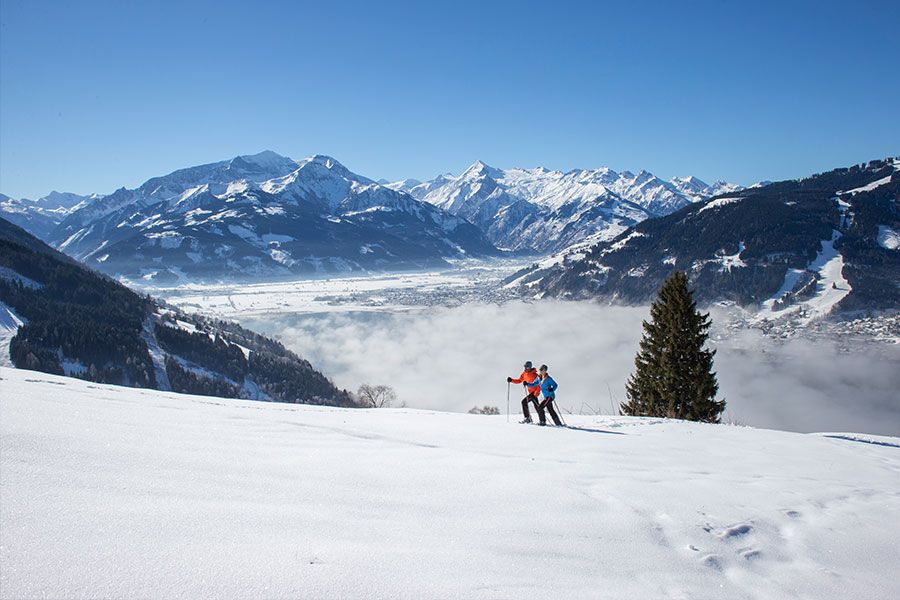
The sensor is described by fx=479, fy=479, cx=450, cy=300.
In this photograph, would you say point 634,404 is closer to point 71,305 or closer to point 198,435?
point 198,435

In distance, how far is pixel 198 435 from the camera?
770 cm

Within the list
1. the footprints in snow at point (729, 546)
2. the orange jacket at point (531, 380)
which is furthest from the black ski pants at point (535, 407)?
the footprints in snow at point (729, 546)

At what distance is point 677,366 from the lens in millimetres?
32469

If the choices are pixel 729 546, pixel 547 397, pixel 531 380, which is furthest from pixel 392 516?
pixel 531 380

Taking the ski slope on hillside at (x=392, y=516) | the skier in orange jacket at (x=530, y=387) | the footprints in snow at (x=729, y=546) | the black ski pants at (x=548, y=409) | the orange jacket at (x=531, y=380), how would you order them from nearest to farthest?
the ski slope on hillside at (x=392, y=516)
the footprints in snow at (x=729, y=546)
the black ski pants at (x=548, y=409)
the skier in orange jacket at (x=530, y=387)
the orange jacket at (x=531, y=380)

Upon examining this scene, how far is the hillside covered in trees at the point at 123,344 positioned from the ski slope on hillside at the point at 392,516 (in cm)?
9956

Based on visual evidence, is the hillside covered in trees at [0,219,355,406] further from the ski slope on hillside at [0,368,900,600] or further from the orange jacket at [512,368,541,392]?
the ski slope on hillside at [0,368,900,600]

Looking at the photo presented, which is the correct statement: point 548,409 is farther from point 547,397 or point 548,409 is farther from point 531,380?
point 531,380

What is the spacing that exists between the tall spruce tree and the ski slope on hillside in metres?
22.9

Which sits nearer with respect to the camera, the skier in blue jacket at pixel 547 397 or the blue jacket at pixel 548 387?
the skier in blue jacket at pixel 547 397

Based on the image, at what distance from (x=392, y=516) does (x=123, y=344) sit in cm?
11715

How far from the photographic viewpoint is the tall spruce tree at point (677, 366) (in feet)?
103

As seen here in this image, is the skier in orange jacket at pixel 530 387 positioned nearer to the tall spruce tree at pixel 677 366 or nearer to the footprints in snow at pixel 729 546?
the footprints in snow at pixel 729 546

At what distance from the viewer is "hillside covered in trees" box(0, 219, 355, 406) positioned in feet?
300
